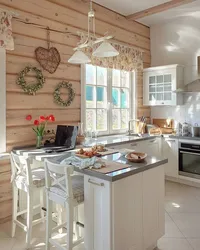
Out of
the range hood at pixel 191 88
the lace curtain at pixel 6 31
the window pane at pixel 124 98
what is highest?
the lace curtain at pixel 6 31

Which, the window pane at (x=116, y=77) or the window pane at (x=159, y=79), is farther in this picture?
the window pane at (x=159, y=79)

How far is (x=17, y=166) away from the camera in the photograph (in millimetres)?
2445

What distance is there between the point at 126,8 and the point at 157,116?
2.11 meters

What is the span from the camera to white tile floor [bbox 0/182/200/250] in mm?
2391

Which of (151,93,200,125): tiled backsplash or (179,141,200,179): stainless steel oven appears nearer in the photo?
(179,141,200,179): stainless steel oven

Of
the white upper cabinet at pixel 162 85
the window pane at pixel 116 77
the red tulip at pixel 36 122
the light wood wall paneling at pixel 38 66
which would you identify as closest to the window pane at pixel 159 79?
the white upper cabinet at pixel 162 85

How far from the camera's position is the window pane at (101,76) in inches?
160

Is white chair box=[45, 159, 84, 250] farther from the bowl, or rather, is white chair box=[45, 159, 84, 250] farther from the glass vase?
the glass vase

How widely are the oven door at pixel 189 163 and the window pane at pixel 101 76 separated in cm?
174

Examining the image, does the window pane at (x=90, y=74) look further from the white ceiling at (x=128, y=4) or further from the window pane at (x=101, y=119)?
the white ceiling at (x=128, y=4)

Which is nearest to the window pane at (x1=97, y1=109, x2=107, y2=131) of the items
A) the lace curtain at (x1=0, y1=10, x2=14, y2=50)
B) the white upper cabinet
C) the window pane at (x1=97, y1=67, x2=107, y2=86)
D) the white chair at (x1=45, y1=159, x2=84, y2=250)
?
the window pane at (x1=97, y1=67, x2=107, y2=86)

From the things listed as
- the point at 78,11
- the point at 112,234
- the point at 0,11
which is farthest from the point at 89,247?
the point at 78,11

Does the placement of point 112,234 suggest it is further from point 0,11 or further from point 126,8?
point 126,8

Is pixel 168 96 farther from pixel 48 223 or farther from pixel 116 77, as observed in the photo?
pixel 48 223
